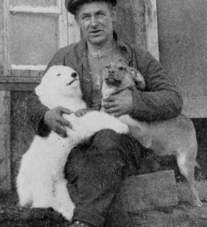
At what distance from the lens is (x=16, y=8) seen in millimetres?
4102

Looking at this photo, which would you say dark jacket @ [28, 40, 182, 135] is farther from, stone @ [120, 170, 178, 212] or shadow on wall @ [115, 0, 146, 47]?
shadow on wall @ [115, 0, 146, 47]

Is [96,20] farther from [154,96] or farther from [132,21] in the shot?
[132,21]

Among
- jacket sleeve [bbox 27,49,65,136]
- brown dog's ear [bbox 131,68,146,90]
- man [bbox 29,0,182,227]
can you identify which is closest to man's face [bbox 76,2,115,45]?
man [bbox 29,0,182,227]

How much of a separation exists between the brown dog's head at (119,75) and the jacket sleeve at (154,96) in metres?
0.10

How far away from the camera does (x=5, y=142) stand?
152 inches

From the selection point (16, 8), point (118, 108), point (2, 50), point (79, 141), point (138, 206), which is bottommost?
point (138, 206)

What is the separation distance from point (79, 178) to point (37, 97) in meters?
0.72

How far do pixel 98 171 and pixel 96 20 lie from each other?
1.09 meters

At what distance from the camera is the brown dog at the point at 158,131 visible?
3070mm

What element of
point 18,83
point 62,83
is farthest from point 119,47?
point 18,83

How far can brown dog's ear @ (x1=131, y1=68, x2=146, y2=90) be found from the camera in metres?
3.13

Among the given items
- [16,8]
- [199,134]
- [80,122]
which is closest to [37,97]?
[80,122]

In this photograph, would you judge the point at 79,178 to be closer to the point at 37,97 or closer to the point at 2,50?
the point at 37,97

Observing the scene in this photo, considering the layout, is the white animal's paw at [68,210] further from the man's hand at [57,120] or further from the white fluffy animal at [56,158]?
the man's hand at [57,120]
